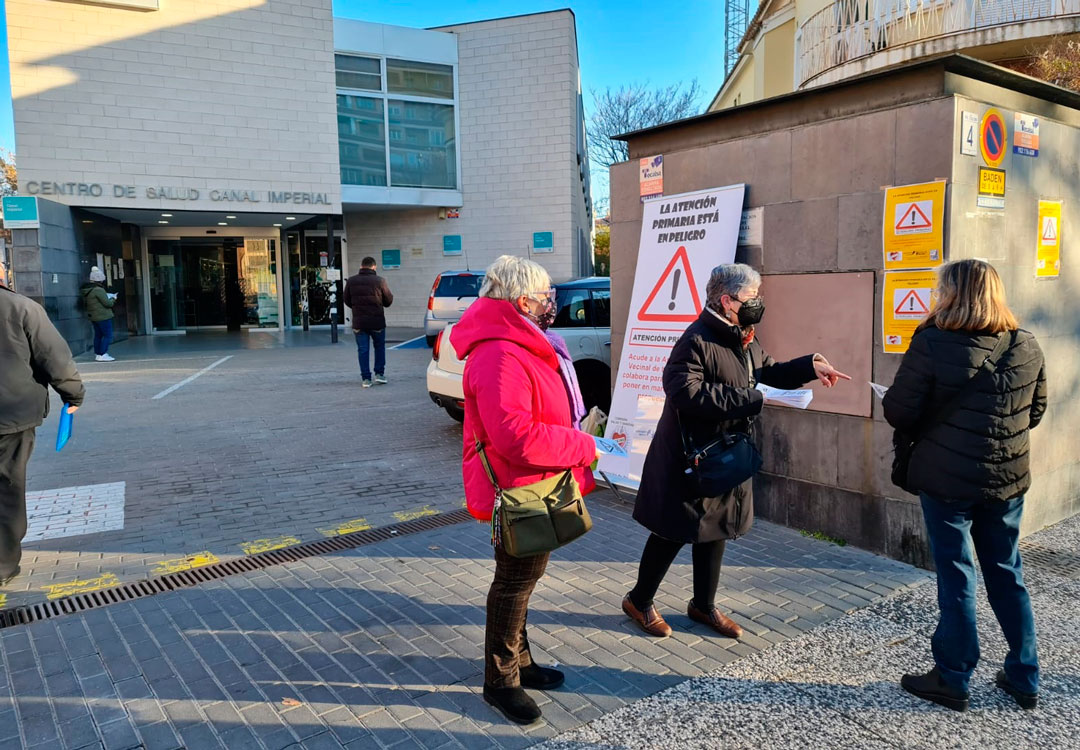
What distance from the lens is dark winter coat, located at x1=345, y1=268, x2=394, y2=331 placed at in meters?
11.9

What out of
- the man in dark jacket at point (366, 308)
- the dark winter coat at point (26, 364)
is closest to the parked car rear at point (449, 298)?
the man in dark jacket at point (366, 308)

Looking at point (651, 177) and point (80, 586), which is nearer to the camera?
point (80, 586)

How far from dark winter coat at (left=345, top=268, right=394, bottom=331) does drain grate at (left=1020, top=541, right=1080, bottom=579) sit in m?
9.07

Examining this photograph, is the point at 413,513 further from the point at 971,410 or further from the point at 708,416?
the point at 971,410

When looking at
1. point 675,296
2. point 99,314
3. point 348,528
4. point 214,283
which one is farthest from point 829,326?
point 214,283

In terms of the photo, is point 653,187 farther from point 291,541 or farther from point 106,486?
point 106,486

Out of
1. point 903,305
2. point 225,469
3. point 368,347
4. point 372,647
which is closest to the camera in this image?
point 372,647

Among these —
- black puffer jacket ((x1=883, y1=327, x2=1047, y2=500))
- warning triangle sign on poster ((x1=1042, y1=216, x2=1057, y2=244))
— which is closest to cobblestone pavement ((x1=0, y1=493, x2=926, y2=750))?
black puffer jacket ((x1=883, y1=327, x2=1047, y2=500))

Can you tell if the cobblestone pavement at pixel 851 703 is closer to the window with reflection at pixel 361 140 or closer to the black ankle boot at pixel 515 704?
the black ankle boot at pixel 515 704

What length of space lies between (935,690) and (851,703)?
0.34m

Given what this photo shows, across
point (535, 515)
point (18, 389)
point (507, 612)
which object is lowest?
point (507, 612)

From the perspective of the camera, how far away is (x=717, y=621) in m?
3.76

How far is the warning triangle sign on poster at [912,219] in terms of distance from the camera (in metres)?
4.36

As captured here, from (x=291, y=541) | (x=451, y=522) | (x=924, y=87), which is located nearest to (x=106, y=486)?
(x=291, y=541)
